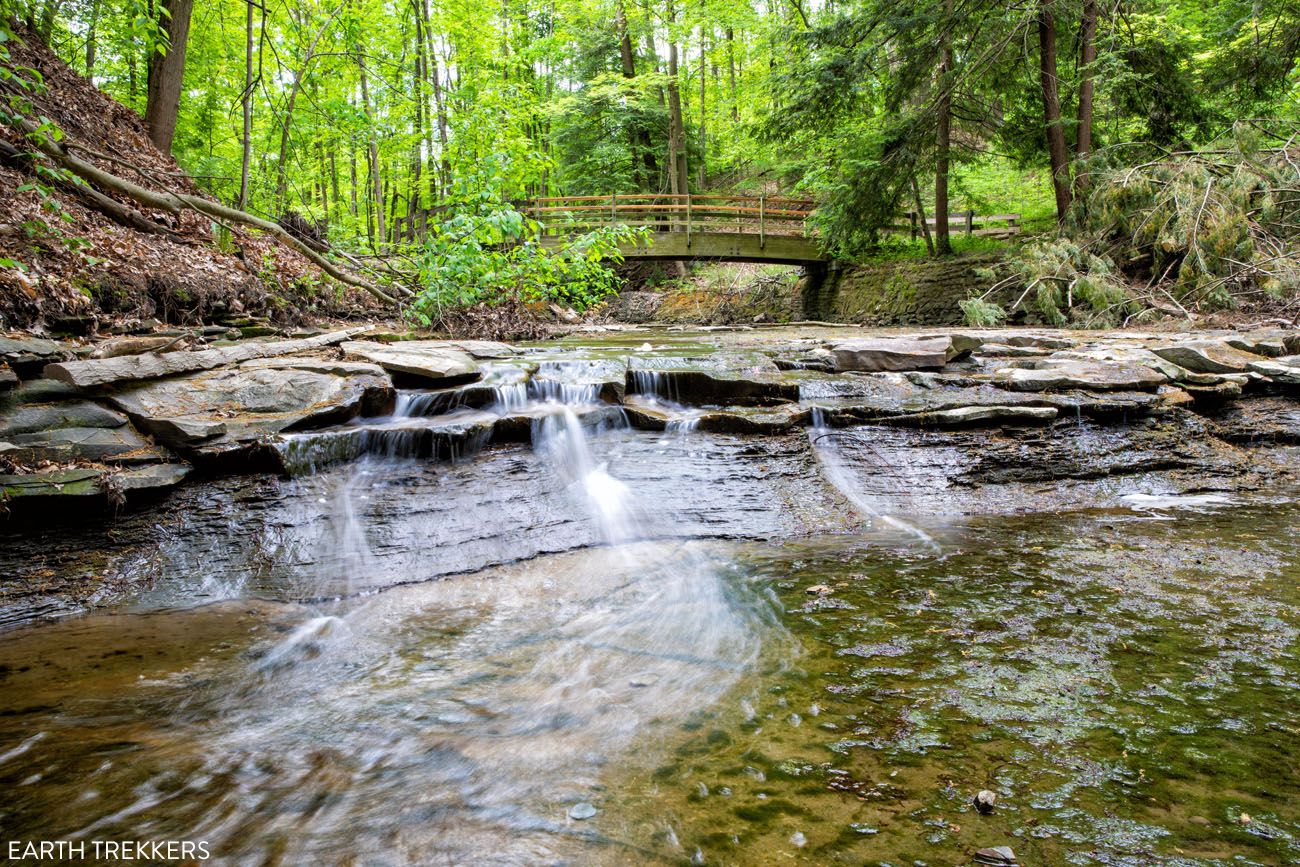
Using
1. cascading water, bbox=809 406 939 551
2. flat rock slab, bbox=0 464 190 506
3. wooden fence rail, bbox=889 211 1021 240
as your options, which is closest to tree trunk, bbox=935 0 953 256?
wooden fence rail, bbox=889 211 1021 240

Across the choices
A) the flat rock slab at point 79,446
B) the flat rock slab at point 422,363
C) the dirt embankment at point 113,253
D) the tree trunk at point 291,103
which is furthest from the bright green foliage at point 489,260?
the flat rock slab at point 79,446

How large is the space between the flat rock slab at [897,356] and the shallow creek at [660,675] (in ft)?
7.35

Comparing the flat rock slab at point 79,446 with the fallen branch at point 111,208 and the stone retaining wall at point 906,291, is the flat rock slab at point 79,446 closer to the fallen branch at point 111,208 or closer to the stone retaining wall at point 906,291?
the fallen branch at point 111,208

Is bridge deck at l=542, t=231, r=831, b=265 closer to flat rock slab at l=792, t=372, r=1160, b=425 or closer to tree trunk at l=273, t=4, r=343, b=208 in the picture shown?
tree trunk at l=273, t=4, r=343, b=208

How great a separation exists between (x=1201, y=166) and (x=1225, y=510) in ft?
24.2

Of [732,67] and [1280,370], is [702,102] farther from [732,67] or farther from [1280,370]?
[1280,370]

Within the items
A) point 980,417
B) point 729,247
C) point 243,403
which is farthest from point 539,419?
point 729,247

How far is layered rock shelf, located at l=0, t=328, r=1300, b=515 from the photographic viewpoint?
450 cm

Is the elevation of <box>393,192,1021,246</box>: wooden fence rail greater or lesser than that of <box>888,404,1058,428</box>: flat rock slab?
greater

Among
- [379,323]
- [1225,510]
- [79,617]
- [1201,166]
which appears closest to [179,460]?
[79,617]

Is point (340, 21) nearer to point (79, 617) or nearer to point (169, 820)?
point (79, 617)

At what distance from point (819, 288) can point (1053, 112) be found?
24.1ft

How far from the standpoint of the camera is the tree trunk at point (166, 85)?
10055 millimetres

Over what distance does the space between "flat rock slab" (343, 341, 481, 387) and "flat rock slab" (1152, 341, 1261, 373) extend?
24.2 feet
